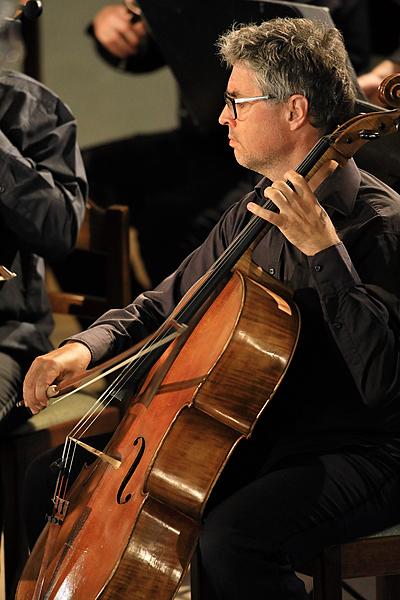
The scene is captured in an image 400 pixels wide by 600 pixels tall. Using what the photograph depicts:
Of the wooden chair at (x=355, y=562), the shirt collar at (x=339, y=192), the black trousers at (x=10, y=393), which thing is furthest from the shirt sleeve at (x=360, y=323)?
the black trousers at (x=10, y=393)

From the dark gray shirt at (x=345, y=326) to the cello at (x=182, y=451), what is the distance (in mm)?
51

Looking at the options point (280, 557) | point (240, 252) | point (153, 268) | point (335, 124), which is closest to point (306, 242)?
point (240, 252)

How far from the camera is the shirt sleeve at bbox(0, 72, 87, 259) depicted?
2.33 meters

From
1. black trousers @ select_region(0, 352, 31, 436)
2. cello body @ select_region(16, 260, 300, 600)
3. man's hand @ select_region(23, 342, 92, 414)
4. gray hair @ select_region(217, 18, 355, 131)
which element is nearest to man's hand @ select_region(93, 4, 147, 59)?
black trousers @ select_region(0, 352, 31, 436)

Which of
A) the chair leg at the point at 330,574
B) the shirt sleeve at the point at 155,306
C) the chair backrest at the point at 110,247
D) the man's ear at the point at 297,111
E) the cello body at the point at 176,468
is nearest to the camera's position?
the cello body at the point at 176,468

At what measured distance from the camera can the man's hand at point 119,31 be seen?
3.23 meters

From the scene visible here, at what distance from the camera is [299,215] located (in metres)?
1.64

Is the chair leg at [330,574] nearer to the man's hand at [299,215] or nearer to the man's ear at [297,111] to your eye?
the man's hand at [299,215]

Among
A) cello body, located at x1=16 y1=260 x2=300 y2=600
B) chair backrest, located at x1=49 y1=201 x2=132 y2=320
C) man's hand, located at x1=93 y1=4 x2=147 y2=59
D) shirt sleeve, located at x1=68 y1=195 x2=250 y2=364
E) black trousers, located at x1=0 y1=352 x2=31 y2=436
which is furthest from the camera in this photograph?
man's hand, located at x1=93 y1=4 x2=147 y2=59

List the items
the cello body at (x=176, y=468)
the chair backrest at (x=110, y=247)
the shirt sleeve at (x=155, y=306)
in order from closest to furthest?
the cello body at (x=176, y=468) → the shirt sleeve at (x=155, y=306) → the chair backrest at (x=110, y=247)

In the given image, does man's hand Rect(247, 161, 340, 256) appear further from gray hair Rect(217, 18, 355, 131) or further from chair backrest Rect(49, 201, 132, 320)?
chair backrest Rect(49, 201, 132, 320)

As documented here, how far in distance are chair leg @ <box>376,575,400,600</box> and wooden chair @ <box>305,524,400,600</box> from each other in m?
0.15

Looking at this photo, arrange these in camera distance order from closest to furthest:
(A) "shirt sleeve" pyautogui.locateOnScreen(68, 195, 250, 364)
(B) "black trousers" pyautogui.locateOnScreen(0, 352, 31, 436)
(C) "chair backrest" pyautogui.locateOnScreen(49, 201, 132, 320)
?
(A) "shirt sleeve" pyautogui.locateOnScreen(68, 195, 250, 364)
(B) "black trousers" pyautogui.locateOnScreen(0, 352, 31, 436)
(C) "chair backrest" pyautogui.locateOnScreen(49, 201, 132, 320)

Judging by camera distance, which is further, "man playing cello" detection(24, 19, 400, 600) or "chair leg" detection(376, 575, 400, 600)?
"chair leg" detection(376, 575, 400, 600)
